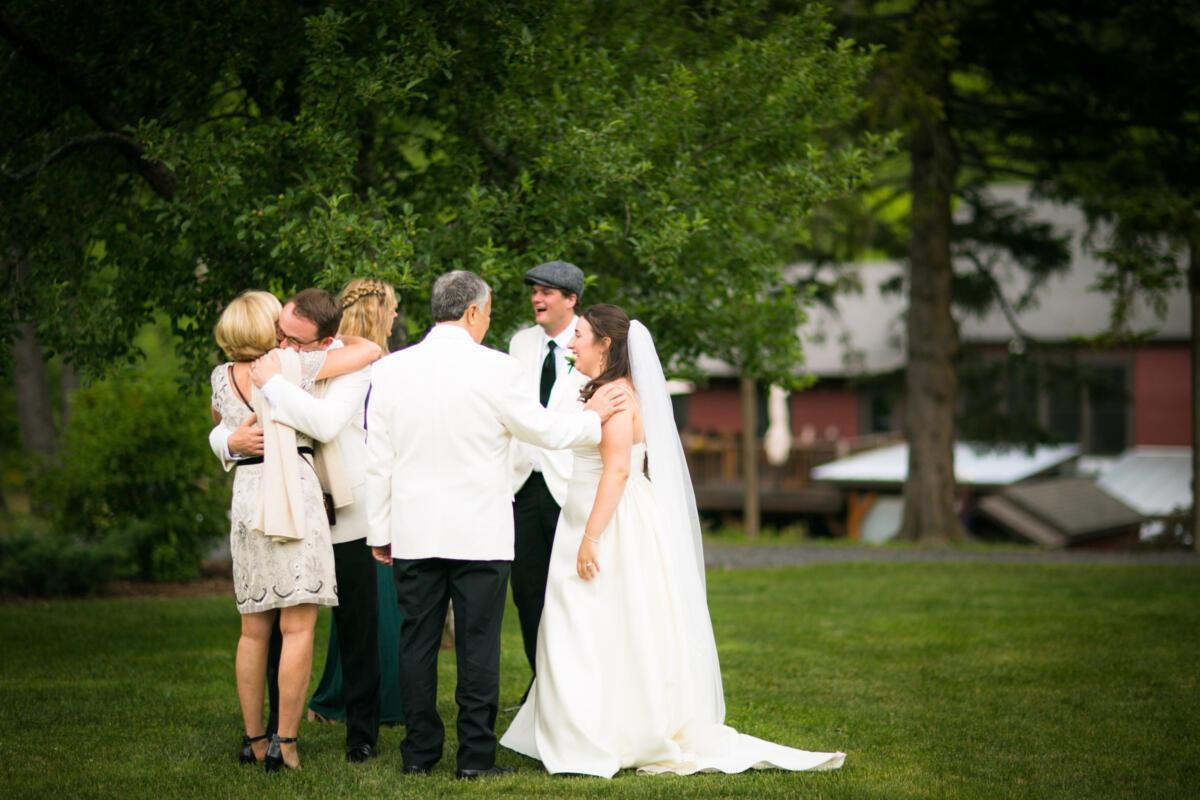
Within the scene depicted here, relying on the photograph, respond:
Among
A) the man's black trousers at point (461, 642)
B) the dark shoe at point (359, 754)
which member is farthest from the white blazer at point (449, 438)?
the dark shoe at point (359, 754)

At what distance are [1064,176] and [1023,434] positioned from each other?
198 inches

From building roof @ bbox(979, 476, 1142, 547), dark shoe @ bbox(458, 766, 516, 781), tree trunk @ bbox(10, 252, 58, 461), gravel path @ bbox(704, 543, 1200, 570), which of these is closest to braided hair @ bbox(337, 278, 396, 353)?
dark shoe @ bbox(458, 766, 516, 781)

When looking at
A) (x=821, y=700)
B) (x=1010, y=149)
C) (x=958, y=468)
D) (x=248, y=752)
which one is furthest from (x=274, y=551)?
(x=958, y=468)

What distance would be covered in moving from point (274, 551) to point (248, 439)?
0.49m

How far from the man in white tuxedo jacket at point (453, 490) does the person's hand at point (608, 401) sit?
0.09 meters

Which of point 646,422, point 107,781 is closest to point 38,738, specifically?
point 107,781

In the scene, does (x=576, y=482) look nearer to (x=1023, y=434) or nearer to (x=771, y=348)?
(x=771, y=348)

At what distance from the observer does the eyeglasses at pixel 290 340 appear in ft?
19.2

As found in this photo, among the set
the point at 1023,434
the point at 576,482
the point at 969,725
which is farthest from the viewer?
the point at 1023,434

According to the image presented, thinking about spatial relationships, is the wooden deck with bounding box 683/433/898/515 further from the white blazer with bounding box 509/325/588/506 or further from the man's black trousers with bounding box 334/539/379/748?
the man's black trousers with bounding box 334/539/379/748

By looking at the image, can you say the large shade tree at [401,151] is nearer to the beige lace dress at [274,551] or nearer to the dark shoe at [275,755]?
the beige lace dress at [274,551]

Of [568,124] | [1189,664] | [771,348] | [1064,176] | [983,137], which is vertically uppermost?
[983,137]

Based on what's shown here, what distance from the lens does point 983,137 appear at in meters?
20.3

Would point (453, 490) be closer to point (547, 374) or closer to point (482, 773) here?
point (482, 773)
